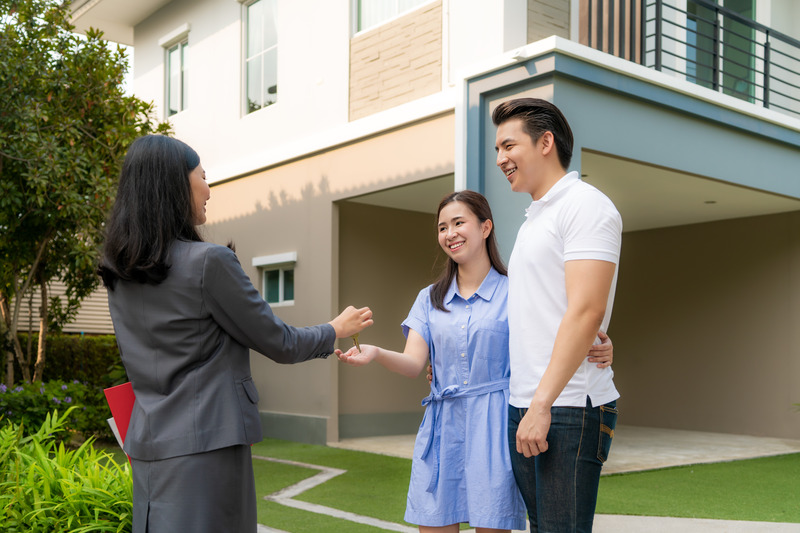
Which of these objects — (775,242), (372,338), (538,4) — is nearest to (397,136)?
(538,4)

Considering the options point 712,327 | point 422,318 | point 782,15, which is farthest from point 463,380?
point 782,15

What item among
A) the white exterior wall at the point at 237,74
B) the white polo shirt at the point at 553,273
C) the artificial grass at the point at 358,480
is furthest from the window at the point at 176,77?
the white polo shirt at the point at 553,273

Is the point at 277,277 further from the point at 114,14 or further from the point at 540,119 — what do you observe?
the point at 540,119

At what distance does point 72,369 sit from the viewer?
490 inches

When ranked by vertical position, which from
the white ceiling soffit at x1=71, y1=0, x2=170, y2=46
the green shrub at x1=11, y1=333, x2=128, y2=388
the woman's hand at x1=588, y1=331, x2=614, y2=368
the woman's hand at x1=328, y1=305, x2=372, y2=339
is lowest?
the green shrub at x1=11, y1=333, x2=128, y2=388

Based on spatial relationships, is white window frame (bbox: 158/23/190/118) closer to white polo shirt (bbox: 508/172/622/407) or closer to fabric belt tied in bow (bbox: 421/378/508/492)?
fabric belt tied in bow (bbox: 421/378/508/492)

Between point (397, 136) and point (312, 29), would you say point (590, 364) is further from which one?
point (312, 29)

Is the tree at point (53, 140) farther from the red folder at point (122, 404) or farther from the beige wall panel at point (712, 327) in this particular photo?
the beige wall panel at point (712, 327)

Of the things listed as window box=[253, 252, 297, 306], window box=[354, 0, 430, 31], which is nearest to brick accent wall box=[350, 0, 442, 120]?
window box=[354, 0, 430, 31]

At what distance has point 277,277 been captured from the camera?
10.3 metres

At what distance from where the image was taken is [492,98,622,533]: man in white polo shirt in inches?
80.2

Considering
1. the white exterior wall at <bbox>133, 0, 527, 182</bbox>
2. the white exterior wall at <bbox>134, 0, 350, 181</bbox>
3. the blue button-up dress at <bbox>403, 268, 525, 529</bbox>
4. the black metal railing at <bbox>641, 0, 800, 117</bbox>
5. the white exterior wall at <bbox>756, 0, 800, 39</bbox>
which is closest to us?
the blue button-up dress at <bbox>403, 268, 525, 529</bbox>

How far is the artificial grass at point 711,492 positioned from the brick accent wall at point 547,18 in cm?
397

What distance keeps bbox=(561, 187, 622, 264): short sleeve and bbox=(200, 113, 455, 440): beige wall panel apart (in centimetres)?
550
